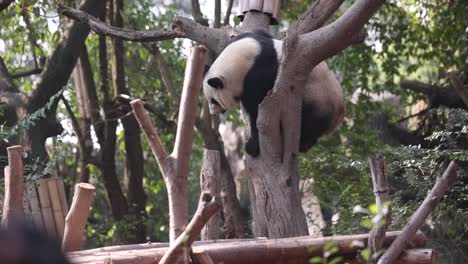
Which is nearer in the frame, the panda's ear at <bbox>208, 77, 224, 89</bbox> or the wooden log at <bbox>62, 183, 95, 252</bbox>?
the wooden log at <bbox>62, 183, 95, 252</bbox>

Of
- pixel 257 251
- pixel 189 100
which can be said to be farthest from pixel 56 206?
pixel 189 100

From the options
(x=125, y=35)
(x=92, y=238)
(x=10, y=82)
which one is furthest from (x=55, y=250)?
(x=92, y=238)

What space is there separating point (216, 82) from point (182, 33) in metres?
0.61

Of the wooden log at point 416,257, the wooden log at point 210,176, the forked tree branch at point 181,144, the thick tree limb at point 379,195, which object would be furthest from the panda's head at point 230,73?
the forked tree branch at point 181,144

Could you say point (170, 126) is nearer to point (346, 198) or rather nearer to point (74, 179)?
point (74, 179)

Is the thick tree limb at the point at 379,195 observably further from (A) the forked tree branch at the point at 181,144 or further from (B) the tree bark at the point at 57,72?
(B) the tree bark at the point at 57,72

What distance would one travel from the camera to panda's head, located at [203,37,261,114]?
6.39 meters

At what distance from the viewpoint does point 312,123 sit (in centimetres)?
659

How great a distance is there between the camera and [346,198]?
758 centimetres

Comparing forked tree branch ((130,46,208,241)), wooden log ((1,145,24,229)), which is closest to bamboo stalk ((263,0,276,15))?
wooden log ((1,145,24,229))

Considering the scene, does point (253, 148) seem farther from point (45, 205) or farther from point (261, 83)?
point (45, 205)

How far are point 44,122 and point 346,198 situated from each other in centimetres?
294

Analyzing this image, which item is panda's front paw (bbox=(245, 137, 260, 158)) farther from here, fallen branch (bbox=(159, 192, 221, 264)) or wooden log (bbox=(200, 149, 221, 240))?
fallen branch (bbox=(159, 192, 221, 264))

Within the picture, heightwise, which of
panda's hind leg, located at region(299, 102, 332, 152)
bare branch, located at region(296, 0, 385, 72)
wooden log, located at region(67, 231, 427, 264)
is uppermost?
bare branch, located at region(296, 0, 385, 72)
